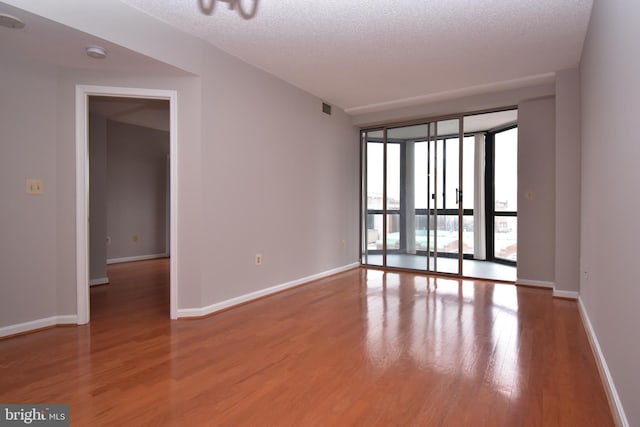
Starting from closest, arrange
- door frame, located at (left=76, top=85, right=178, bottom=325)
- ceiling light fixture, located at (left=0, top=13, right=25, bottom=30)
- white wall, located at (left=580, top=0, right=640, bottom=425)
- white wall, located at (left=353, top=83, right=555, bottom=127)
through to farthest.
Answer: white wall, located at (left=580, top=0, right=640, bottom=425)
ceiling light fixture, located at (left=0, top=13, right=25, bottom=30)
door frame, located at (left=76, top=85, right=178, bottom=325)
white wall, located at (left=353, top=83, right=555, bottom=127)

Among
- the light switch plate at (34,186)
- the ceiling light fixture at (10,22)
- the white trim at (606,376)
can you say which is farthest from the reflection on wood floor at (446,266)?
the ceiling light fixture at (10,22)

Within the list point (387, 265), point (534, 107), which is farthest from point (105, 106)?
point (534, 107)

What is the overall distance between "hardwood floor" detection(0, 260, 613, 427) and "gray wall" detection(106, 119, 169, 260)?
10.6 ft

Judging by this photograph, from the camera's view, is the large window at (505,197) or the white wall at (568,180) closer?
the white wall at (568,180)

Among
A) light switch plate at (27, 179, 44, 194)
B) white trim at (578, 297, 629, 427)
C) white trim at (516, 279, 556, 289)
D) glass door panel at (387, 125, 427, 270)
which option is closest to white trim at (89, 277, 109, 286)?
light switch plate at (27, 179, 44, 194)

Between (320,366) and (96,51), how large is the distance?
281 cm

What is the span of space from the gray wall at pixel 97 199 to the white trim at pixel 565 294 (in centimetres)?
563

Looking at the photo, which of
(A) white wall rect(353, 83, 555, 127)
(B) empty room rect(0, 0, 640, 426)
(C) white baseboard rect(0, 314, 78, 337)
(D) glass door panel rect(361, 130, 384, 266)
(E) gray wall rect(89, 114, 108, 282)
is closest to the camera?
(B) empty room rect(0, 0, 640, 426)

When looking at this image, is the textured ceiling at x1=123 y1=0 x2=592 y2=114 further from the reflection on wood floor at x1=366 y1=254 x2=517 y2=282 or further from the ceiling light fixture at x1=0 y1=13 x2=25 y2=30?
the reflection on wood floor at x1=366 y1=254 x2=517 y2=282

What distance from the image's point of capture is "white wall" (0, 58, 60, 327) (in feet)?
9.05

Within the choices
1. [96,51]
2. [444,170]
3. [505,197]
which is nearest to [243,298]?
[96,51]

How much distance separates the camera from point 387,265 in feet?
18.6

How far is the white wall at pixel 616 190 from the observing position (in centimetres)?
150

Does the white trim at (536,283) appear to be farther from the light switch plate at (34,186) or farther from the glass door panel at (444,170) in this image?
the light switch plate at (34,186)
